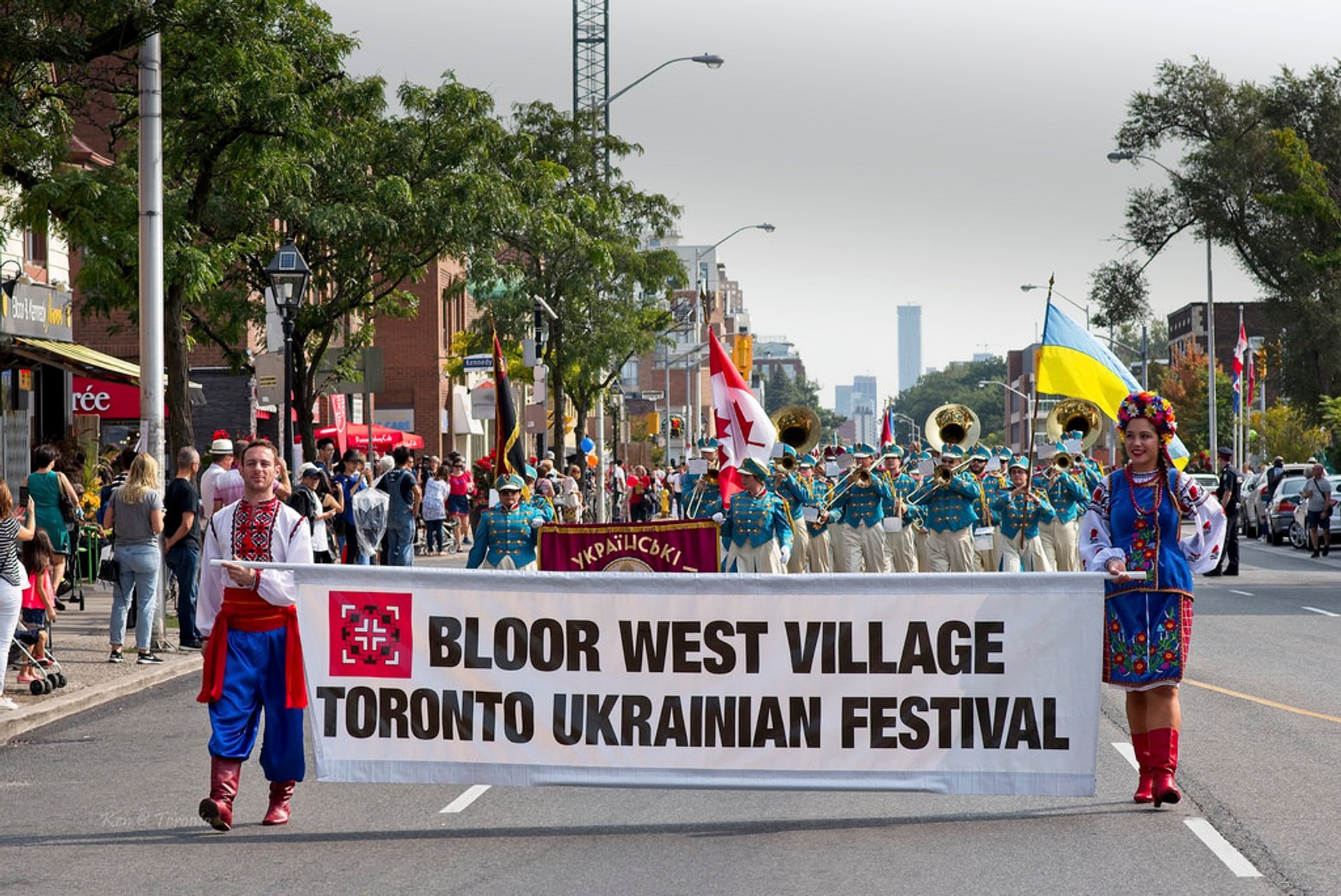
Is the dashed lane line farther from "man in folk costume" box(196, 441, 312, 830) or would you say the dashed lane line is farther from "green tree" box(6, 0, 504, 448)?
"green tree" box(6, 0, 504, 448)

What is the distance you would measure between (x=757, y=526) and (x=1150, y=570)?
9.92 metres

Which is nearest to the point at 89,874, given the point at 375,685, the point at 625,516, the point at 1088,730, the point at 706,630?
the point at 375,685

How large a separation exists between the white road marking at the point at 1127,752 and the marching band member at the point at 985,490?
9318 millimetres

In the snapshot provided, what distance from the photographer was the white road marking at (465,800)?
8.77 meters

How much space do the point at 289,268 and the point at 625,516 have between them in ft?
98.3

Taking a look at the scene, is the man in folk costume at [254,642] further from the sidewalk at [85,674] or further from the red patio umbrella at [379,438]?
the red patio umbrella at [379,438]

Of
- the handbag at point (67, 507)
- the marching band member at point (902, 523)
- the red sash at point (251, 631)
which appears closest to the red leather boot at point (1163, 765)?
the red sash at point (251, 631)

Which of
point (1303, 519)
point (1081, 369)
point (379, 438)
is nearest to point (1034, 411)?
point (1081, 369)

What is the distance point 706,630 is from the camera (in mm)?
8320

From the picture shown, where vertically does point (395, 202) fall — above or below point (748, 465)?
above

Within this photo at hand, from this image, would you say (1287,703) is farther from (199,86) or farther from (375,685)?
(199,86)

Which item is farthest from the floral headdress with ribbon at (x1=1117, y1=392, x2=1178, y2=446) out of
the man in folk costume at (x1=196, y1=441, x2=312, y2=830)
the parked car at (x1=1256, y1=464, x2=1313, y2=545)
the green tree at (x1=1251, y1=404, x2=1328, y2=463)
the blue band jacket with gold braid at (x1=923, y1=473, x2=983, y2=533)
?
the green tree at (x1=1251, y1=404, x2=1328, y2=463)

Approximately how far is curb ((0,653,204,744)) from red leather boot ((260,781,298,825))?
397cm

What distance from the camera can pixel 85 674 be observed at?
48.2ft
